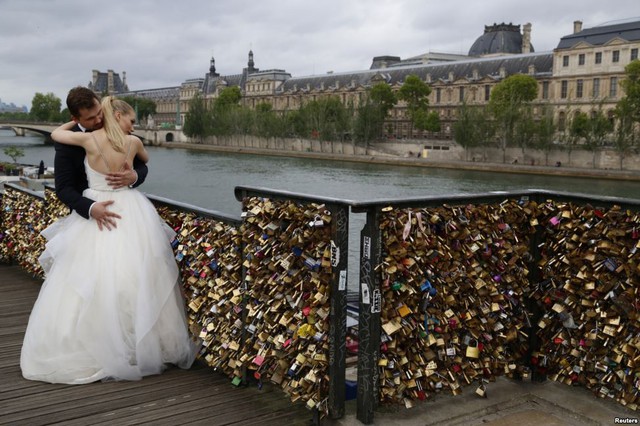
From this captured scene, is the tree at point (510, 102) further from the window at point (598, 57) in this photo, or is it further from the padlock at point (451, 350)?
the padlock at point (451, 350)

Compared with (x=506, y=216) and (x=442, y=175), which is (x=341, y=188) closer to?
Result: (x=442, y=175)

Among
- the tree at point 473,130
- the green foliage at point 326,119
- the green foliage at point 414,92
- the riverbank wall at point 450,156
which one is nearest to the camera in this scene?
the riverbank wall at point 450,156

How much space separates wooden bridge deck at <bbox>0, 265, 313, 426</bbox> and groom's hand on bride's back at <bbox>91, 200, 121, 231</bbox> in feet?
2.75

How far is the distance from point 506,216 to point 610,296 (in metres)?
0.63

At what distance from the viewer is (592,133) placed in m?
43.2

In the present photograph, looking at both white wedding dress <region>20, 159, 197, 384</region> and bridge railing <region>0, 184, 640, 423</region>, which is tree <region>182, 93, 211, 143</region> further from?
bridge railing <region>0, 184, 640, 423</region>

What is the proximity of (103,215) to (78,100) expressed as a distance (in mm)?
652

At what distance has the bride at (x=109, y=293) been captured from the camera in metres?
3.62

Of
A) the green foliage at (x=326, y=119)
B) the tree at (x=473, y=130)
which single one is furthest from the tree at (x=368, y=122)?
the tree at (x=473, y=130)

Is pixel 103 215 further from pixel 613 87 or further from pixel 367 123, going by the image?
pixel 613 87

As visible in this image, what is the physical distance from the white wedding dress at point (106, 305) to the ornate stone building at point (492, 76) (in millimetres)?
48807

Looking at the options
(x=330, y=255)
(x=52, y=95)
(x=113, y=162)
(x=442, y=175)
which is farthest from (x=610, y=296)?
(x=52, y=95)

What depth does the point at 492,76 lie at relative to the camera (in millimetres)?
66812

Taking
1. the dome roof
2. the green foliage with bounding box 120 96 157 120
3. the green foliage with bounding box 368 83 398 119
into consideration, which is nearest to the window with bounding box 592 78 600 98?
the green foliage with bounding box 368 83 398 119
